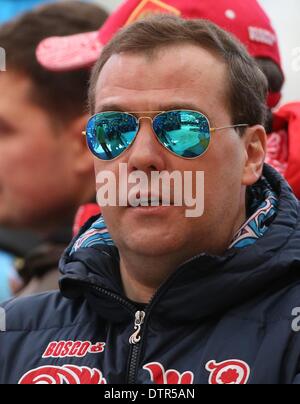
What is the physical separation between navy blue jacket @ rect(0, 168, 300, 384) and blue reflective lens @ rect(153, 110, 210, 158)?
0.26 meters

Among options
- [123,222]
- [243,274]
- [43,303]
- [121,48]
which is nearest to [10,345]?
[43,303]

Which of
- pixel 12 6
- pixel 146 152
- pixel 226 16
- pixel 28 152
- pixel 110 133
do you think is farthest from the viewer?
pixel 12 6

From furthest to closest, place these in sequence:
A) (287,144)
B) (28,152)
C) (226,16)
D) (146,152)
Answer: (28,152)
(226,16)
(287,144)
(146,152)

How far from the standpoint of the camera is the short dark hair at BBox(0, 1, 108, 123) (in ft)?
12.3

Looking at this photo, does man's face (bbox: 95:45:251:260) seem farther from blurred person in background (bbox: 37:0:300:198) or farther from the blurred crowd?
the blurred crowd

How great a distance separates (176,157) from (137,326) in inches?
16.4

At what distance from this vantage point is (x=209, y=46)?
2.49 m

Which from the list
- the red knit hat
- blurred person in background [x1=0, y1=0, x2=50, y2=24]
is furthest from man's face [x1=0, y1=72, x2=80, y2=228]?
blurred person in background [x1=0, y1=0, x2=50, y2=24]

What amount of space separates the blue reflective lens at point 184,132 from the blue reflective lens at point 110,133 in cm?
7

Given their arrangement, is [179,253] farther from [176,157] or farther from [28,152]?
[28,152]

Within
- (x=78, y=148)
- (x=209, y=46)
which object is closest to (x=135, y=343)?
(x=209, y=46)

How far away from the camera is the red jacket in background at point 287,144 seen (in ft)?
9.56

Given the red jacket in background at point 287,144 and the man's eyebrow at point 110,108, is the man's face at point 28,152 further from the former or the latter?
the man's eyebrow at point 110,108

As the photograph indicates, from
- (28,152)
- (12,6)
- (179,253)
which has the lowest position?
(179,253)
